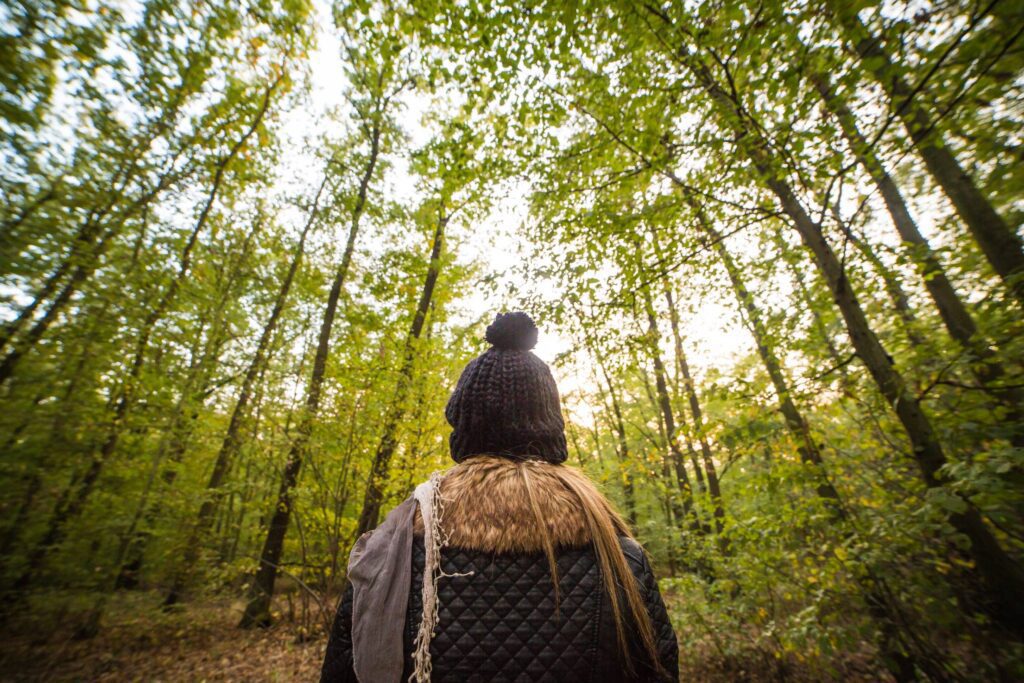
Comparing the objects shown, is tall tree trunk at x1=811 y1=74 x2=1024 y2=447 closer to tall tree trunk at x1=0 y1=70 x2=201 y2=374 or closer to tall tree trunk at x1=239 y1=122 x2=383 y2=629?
tall tree trunk at x1=0 y1=70 x2=201 y2=374

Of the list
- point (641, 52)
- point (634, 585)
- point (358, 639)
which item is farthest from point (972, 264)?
point (358, 639)

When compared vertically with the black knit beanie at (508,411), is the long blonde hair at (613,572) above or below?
below

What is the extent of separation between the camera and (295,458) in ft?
22.2

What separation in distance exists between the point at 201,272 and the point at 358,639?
9575 millimetres

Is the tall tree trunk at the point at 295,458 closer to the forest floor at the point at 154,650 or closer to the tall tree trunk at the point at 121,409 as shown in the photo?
the forest floor at the point at 154,650

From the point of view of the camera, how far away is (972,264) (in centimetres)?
288

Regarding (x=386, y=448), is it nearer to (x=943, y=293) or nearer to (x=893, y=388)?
(x=893, y=388)

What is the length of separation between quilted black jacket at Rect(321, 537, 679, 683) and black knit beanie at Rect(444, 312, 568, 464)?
0.42 m

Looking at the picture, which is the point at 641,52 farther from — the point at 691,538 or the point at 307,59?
the point at 307,59

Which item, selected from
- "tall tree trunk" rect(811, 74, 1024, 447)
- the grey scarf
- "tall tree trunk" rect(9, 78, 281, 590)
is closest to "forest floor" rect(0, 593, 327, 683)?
"tall tree trunk" rect(9, 78, 281, 590)

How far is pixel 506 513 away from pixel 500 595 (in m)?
0.27

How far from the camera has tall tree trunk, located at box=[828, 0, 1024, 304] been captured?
2097 mm

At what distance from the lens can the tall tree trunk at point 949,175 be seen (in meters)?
2.10

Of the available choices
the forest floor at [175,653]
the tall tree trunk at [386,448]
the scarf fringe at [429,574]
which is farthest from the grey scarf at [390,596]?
the forest floor at [175,653]
